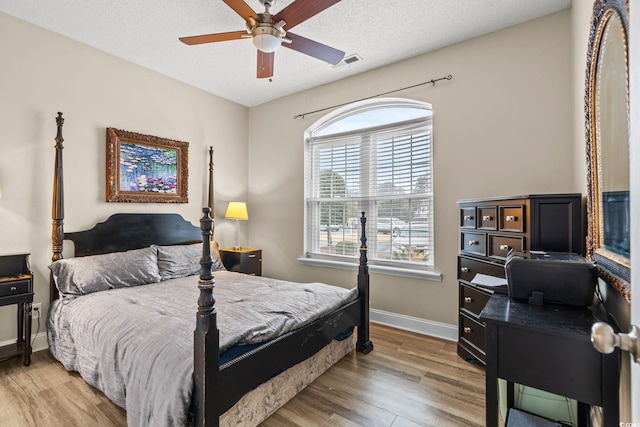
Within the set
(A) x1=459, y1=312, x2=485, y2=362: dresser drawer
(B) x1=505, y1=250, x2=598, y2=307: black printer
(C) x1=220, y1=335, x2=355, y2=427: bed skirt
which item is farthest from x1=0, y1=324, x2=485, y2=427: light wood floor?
(B) x1=505, y1=250, x2=598, y2=307: black printer

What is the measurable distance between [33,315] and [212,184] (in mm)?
2230

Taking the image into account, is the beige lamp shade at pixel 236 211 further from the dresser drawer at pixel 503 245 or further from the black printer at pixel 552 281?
the black printer at pixel 552 281

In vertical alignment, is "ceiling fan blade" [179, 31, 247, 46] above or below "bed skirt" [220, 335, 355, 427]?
above

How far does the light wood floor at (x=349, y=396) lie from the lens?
1894 millimetres

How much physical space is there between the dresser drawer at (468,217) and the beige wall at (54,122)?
3.25 metres

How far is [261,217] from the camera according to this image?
468 centimetres

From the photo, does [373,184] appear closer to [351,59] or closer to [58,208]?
[351,59]

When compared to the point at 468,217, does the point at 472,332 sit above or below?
below

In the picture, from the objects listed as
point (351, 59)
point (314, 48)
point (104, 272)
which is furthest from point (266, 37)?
point (104, 272)

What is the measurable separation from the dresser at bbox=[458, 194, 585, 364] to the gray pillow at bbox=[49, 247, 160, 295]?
9.59ft

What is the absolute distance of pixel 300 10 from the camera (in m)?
2.02

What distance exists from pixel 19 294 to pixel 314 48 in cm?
306

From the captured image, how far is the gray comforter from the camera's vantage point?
153 cm

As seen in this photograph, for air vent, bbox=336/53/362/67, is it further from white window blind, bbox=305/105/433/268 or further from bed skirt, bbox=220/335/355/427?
bed skirt, bbox=220/335/355/427
